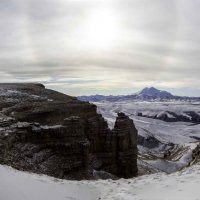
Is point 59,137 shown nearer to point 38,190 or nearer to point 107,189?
point 107,189

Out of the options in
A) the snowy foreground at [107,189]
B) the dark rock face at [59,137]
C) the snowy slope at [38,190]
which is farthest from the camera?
the dark rock face at [59,137]

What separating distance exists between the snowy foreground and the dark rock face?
1055cm

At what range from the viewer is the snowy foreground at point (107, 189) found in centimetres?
1429

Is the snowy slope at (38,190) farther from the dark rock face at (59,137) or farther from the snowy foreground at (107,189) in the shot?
the dark rock face at (59,137)

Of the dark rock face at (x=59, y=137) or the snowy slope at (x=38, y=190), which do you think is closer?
the snowy slope at (x=38, y=190)

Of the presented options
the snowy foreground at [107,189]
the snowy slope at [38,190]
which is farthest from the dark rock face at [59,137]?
the snowy foreground at [107,189]

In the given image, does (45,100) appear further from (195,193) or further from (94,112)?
(195,193)

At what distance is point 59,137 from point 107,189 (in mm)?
21468

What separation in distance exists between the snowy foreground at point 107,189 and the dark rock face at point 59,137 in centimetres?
1055

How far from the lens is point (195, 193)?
46.9 ft

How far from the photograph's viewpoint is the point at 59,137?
3994 centimetres

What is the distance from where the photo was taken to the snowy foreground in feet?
46.9

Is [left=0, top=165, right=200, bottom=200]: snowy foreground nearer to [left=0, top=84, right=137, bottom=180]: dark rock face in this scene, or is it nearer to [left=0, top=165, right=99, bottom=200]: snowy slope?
[left=0, top=165, right=99, bottom=200]: snowy slope

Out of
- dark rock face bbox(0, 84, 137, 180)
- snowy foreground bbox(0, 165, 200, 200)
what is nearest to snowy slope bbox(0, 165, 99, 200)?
snowy foreground bbox(0, 165, 200, 200)
